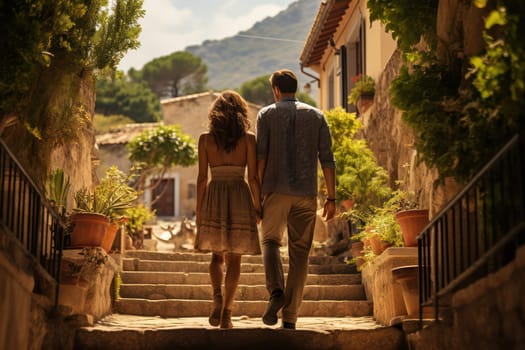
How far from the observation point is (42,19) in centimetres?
648

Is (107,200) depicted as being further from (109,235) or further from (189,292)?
(189,292)

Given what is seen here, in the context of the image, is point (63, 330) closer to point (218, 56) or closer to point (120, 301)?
point (120, 301)

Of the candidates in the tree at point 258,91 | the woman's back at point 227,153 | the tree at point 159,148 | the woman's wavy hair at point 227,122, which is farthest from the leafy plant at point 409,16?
the tree at point 258,91

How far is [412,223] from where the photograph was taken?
8031mm

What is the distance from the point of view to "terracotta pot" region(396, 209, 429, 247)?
799cm

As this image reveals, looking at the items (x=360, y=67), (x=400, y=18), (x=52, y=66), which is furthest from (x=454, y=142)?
(x=360, y=67)

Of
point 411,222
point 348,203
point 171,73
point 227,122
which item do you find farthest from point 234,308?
point 171,73

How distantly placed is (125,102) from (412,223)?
47.8 meters

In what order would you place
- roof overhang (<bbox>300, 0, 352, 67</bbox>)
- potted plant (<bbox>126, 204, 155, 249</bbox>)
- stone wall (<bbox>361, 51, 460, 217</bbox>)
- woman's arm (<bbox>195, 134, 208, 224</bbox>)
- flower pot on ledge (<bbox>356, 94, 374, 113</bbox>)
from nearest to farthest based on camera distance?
woman's arm (<bbox>195, 134, 208, 224</bbox>) → stone wall (<bbox>361, 51, 460, 217</bbox>) → potted plant (<bbox>126, 204, 155, 249</bbox>) → flower pot on ledge (<bbox>356, 94, 374, 113</bbox>) → roof overhang (<bbox>300, 0, 352, 67</bbox>)

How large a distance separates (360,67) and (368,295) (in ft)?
22.9

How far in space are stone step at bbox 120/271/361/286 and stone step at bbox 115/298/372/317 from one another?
2.95 feet

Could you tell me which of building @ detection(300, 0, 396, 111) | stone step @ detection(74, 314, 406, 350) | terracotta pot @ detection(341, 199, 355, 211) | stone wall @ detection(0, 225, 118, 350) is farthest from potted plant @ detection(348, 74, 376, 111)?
stone step @ detection(74, 314, 406, 350)

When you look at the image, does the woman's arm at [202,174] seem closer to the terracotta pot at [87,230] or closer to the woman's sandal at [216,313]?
the woman's sandal at [216,313]

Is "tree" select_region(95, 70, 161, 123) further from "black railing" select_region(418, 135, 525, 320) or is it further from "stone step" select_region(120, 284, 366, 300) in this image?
"black railing" select_region(418, 135, 525, 320)
